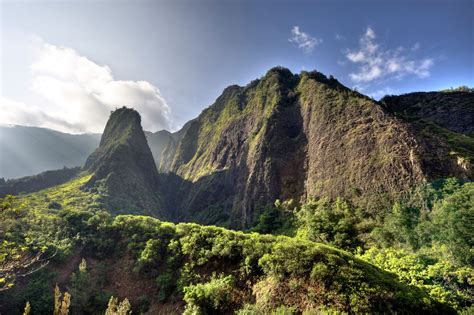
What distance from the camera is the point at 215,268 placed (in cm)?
1994

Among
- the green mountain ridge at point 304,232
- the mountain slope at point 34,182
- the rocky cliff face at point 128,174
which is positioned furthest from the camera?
the mountain slope at point 34,182

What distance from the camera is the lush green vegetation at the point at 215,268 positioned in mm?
13219

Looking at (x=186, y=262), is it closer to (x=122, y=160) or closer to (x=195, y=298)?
(x=195, y=298)

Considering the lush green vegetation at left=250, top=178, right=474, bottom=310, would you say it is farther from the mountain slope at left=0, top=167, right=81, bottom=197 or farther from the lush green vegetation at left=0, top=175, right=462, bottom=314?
the mountain slope at left=0, top=167, right=81, bottom=197

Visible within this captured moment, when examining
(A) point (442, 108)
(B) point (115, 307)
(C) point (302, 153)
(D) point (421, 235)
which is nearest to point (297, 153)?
(C) point (302, 153)

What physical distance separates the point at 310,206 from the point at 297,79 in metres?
46.6

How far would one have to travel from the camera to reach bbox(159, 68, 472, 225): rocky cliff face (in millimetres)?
29547

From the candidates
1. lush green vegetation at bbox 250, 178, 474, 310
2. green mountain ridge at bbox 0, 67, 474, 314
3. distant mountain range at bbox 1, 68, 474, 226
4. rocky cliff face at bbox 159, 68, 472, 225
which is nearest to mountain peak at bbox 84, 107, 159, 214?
distant mountain range at bbox 1, 68, 474, 226

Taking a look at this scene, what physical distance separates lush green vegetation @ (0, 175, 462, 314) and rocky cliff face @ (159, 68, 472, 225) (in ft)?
15.1

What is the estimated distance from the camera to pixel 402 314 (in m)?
11.8

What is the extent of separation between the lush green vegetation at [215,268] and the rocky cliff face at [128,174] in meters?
34.6

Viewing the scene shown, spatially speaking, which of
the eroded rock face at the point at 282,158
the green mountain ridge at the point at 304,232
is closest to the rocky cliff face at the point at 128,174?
the eroded rock face at the point at 282,158

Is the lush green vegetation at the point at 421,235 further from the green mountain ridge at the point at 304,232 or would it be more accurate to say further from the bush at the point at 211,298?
the bush at the point at 211,298

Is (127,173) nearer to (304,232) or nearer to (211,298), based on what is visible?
(304,232)
